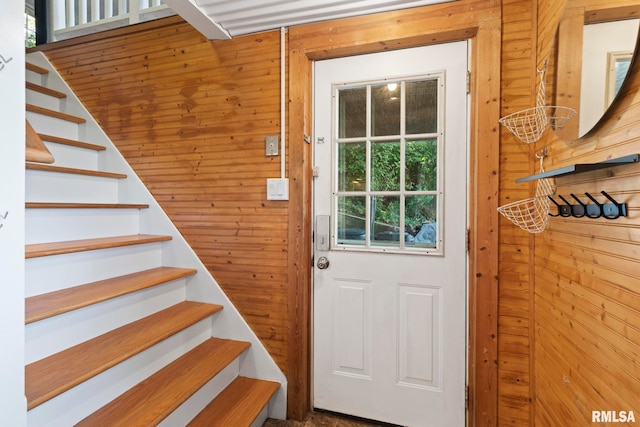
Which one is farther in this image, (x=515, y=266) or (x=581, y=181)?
(x=515, y=266)

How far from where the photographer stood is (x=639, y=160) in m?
0.81

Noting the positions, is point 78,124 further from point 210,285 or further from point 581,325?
point 581,325

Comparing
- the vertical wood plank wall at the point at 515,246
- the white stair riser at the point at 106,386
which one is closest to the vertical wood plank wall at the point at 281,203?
the vertical wood plank wall at the point at 515,246

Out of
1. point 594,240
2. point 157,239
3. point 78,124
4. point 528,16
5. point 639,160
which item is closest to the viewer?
point 639,160

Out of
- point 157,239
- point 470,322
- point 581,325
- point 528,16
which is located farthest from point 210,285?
point 528,16

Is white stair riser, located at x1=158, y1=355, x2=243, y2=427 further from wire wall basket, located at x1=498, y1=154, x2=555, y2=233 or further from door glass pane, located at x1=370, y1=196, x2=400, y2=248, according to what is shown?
A: wire wall basket, located at x1=498, y1=154, x2=555, y2=233

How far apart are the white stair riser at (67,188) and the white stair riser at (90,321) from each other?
2.52ft

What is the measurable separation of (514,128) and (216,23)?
1.77m

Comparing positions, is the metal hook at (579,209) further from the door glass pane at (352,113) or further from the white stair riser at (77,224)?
the white stair riser at (77,224)

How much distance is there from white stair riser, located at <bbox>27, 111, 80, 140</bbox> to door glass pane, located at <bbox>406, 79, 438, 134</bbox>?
235 cm

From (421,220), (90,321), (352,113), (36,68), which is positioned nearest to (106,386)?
(90,321)

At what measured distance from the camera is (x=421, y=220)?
1.66 m

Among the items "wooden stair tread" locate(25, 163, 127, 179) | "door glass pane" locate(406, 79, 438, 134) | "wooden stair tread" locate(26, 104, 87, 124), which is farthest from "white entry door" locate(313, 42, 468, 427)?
"wooden stair tread" locate(26, 104, 87, 124)

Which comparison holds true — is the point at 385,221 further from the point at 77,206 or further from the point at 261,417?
the point at 77,206
